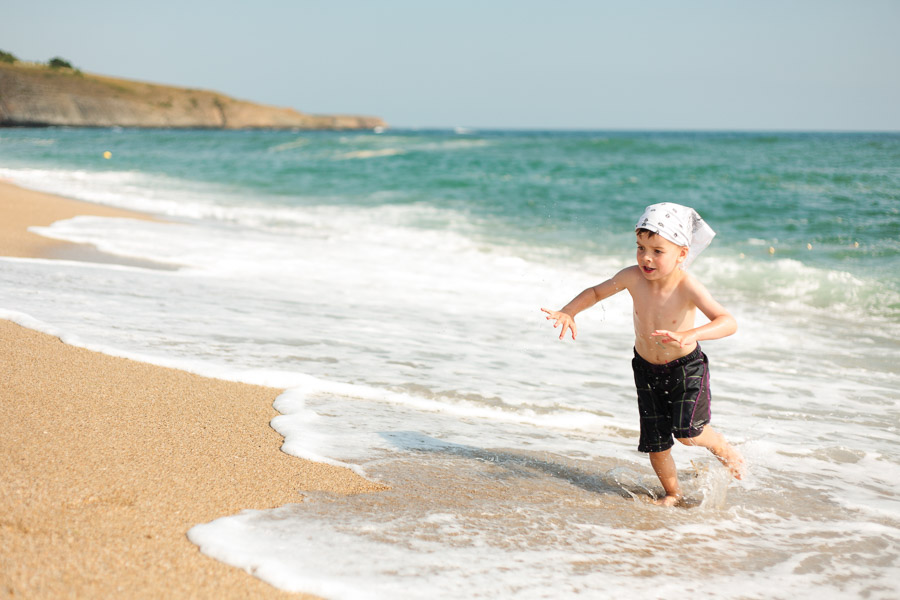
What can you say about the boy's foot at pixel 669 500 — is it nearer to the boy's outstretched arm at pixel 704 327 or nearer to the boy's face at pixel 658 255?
the boy's outstretched arm at pixel 704 327

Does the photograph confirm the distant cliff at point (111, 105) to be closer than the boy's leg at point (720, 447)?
No

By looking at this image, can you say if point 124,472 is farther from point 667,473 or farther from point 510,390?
point 510,390

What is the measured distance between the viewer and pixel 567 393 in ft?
14.9

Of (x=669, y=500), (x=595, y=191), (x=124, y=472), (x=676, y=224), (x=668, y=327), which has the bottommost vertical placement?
(x=669, y=500)

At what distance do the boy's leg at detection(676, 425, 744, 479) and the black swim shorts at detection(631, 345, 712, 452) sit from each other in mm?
61

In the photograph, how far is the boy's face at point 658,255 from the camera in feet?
10.0

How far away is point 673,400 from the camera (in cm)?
314

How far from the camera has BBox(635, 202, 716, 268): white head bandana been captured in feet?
9.82

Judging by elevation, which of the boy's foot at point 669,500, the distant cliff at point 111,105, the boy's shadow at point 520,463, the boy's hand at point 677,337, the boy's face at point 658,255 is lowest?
the boy's foot at point 669,500

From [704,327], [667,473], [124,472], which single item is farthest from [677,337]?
[124,472]

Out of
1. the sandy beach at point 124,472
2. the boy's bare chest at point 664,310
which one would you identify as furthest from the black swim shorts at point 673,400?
the sandy beach at point 124,472

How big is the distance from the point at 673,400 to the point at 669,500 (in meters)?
0.41

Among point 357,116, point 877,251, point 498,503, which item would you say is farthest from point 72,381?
point 357,116

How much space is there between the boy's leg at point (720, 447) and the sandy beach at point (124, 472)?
1.36 m
